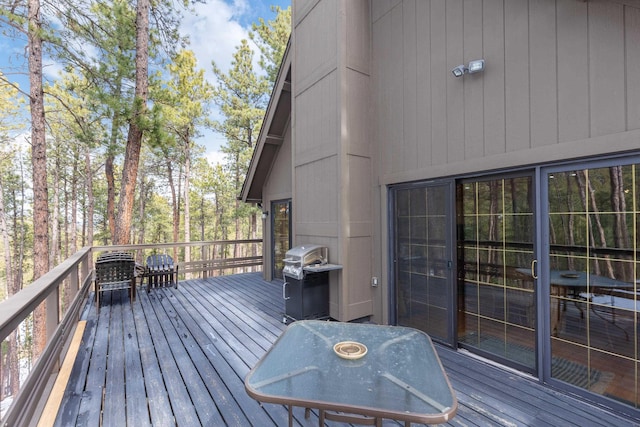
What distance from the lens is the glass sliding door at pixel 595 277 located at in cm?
223

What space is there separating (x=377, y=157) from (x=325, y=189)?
2.88ft

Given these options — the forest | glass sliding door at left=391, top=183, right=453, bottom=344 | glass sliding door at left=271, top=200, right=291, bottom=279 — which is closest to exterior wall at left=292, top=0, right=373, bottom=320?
glass sliding door at left=391, top=183, right=453, bottom=344

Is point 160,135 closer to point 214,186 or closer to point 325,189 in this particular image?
point 325,189

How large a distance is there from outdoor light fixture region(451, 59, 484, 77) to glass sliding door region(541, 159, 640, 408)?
1.24 meters

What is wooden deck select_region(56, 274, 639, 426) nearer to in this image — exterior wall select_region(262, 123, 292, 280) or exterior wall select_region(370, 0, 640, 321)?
exterior wall select_region(370, 0, 640, 321)

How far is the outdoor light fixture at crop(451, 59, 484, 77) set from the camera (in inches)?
117

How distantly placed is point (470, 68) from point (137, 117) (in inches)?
278

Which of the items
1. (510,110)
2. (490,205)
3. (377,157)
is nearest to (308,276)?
(377,157)

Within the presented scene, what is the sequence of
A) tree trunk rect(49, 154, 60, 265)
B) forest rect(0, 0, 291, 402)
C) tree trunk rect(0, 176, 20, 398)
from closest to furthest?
forest rect(0, 0, 291, 402)
tree trunk rect(0, 176, 20, 398)
tree trunk rect(49, 154, 60, 265)

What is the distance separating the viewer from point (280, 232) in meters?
7.04

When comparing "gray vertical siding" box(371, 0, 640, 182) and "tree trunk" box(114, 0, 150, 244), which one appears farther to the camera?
"tree trunk" box(114, 0, 150, 244)

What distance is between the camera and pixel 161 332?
13.1 ft

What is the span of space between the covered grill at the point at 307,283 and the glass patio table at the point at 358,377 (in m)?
1.82

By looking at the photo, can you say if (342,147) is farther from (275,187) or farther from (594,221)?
(275,187)
